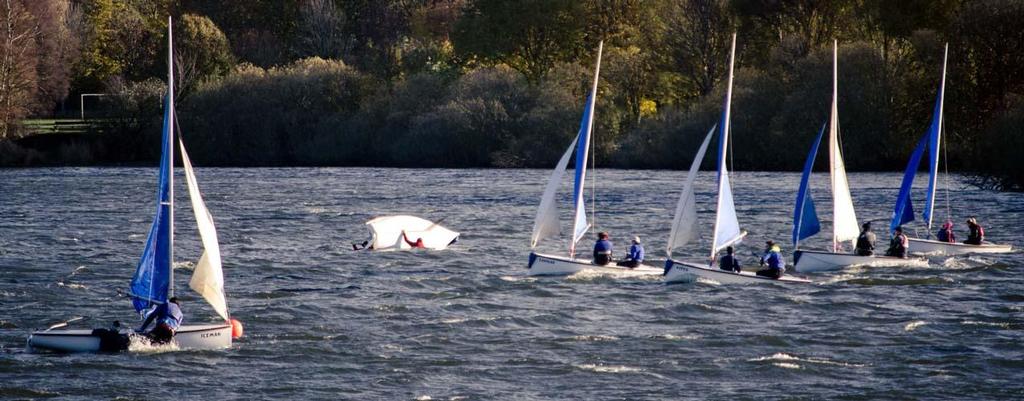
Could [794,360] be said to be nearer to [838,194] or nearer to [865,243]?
[865,243]

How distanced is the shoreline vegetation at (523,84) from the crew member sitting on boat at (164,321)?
7852 cm

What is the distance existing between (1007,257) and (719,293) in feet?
54.3

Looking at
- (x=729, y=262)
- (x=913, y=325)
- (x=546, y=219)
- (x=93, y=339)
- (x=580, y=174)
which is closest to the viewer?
(x=93, y=339)

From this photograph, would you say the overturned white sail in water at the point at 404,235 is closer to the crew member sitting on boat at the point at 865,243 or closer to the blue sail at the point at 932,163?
the crew member sitting on boat at the point at 865,243

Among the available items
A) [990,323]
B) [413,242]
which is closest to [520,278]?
[413,242]

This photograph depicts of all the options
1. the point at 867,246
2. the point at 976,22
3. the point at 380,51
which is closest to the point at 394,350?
the point at 867,246

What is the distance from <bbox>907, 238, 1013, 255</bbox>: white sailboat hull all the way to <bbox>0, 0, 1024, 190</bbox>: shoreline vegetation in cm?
4684

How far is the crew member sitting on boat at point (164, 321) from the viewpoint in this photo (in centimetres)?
3719

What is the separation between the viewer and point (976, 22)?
105 metres

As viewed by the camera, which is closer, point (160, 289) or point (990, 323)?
point (160, 289)

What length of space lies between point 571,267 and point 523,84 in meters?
83.7

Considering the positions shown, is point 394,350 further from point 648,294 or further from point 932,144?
point 932,144

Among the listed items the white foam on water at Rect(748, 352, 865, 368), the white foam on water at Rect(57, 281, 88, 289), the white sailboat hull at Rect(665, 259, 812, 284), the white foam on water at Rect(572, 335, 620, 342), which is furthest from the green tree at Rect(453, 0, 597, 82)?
the white foam on water at Rect(748, 352, 865, 368)

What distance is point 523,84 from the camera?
5285 inches
